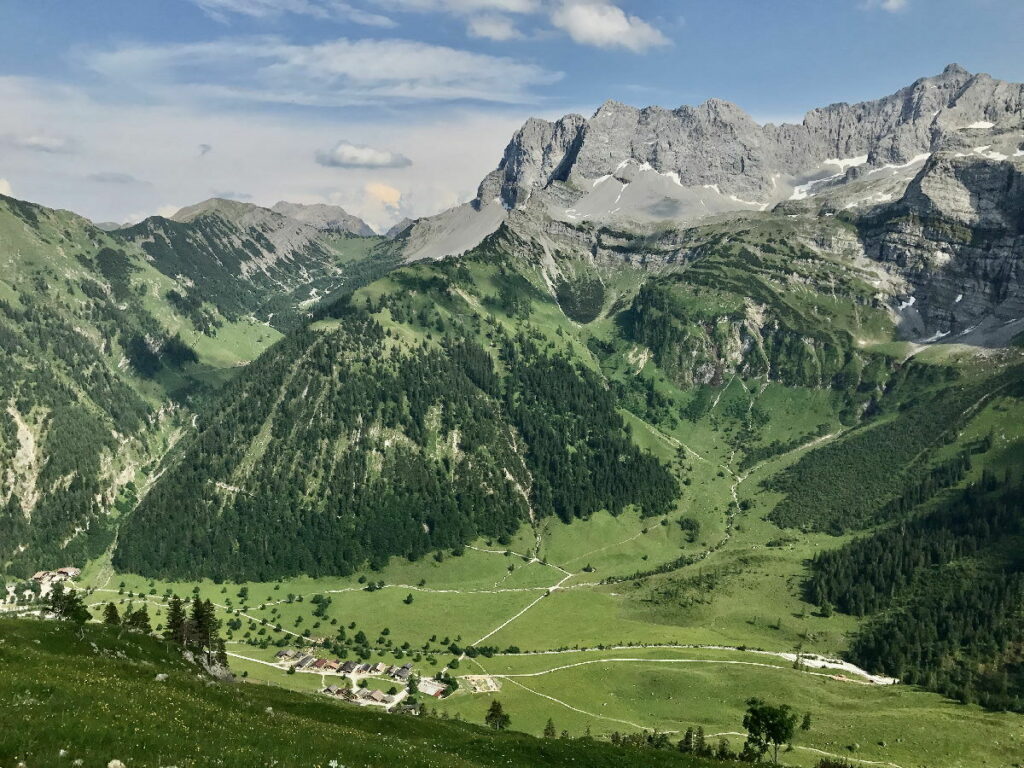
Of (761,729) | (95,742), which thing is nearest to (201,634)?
(95,742)

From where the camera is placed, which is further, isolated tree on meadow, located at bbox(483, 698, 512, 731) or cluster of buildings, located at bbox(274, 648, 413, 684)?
cluster of buildings, located at bbox(274, 648, 413, 684)

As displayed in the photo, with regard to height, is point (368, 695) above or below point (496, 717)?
below

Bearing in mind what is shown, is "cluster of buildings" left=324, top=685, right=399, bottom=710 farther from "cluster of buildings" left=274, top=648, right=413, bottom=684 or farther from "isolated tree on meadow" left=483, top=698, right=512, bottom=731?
"isolated tree on meadow" left=483, top=698, right=512, bottom=731

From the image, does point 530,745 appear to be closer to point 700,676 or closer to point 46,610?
point 46,610

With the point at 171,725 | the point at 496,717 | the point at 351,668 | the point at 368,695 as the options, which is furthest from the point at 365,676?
the point at 171,725

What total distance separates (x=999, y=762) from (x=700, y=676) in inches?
2738

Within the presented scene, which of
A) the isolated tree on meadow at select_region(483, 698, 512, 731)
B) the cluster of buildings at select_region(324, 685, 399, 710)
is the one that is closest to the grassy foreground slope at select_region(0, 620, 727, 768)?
the isolated tree on meadow at select_region(483, 698, 512, 731)

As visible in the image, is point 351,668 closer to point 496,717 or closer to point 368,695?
point 368,695

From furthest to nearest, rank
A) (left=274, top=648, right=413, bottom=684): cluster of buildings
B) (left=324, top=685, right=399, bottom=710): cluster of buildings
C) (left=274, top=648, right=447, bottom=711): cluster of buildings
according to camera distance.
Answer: (left=274, top=648, right=413, bottom=684): cluster of buildings → (left=274, top=648, right=447, bottom=711): cluster of buildings → (left=324, top=685, right=399, bottom=710): cluster of buildings

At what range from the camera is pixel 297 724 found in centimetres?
6028

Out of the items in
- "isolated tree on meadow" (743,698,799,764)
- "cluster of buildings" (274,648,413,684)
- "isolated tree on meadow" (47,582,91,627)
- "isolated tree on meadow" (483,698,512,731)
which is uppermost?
"isolated tree on meadow" (47,582,91,627)

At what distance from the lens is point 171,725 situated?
43.5 meters

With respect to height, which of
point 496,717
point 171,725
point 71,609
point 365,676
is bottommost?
point 365,676

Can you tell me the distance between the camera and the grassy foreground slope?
36.8 metres
